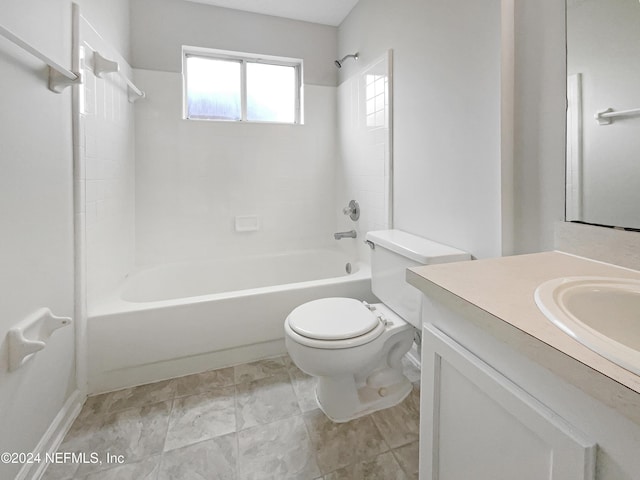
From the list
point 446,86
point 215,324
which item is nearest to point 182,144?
point 215,324

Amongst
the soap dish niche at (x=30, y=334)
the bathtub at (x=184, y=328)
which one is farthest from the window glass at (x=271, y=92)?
the soap dish niche at (x=30, y=334)

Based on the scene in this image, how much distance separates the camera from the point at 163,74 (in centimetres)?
235

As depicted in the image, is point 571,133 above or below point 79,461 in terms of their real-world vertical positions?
above

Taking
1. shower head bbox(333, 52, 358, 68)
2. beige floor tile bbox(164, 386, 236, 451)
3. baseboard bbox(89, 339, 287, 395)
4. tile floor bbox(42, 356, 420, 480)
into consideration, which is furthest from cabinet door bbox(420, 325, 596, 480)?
shower head bbox(333, 52, 358, 68)

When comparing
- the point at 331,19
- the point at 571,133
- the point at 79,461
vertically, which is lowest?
the point at 79,461

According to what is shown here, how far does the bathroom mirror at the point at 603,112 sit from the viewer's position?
888 millimetres

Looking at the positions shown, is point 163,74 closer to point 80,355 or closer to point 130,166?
point 130,166

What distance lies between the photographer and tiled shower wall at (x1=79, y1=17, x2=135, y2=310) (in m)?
1.59

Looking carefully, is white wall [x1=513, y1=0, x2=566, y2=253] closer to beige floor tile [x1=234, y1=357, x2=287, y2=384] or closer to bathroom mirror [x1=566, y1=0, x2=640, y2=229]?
bathroom mirror [x1=566, y1=0, x2=640, y2=229]

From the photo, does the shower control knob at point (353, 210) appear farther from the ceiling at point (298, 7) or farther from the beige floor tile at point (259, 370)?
the ceiling at point (298, 7)

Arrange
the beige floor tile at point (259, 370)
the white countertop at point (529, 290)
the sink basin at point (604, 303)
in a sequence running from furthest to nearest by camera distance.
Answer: the beige floor tile at point (259, 370), the sink basin at point (604, 303), the white countertop at point (529, 290)

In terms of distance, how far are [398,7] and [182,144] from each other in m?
1.75

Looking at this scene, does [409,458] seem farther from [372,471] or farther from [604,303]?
[604,303]

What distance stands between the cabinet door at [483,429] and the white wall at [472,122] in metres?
0.69
